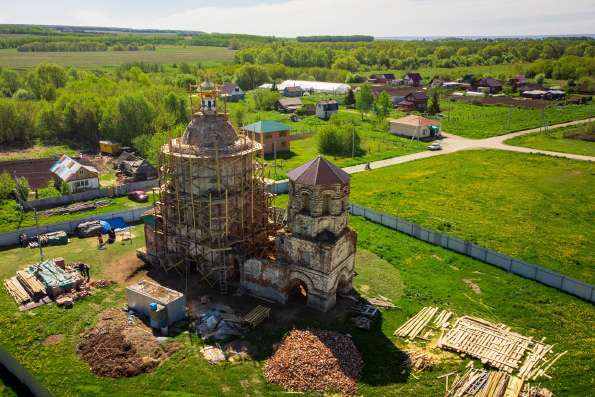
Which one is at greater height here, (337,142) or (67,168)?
(337,142)

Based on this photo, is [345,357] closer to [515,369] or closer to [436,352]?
[436,352]

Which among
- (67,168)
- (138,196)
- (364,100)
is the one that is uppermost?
(364,100)

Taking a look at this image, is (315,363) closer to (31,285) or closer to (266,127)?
(31,285)

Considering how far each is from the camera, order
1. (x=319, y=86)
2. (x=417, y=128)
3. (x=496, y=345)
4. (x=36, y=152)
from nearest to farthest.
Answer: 1. (x=496, y=345)
2. (x=36, y=152)
3. (x=417, y=128)
4. (x=319, y=86)

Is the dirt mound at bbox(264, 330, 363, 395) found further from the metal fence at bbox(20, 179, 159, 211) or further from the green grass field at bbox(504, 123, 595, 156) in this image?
the green grass field at bbox(504, 123, 595, 156)

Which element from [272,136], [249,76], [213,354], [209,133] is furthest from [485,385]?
[249,76]

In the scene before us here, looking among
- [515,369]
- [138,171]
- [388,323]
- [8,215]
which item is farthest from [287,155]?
[515,369]

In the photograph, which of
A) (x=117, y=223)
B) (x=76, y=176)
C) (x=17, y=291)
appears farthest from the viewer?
(x=76, y=176)

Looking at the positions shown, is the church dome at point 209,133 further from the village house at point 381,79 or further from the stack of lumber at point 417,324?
the village house at point 381,79

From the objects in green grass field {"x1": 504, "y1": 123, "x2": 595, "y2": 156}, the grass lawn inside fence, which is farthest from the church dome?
green grass field {"x1": 504, "y1": 123, "x2": 595, "y2": 156}
